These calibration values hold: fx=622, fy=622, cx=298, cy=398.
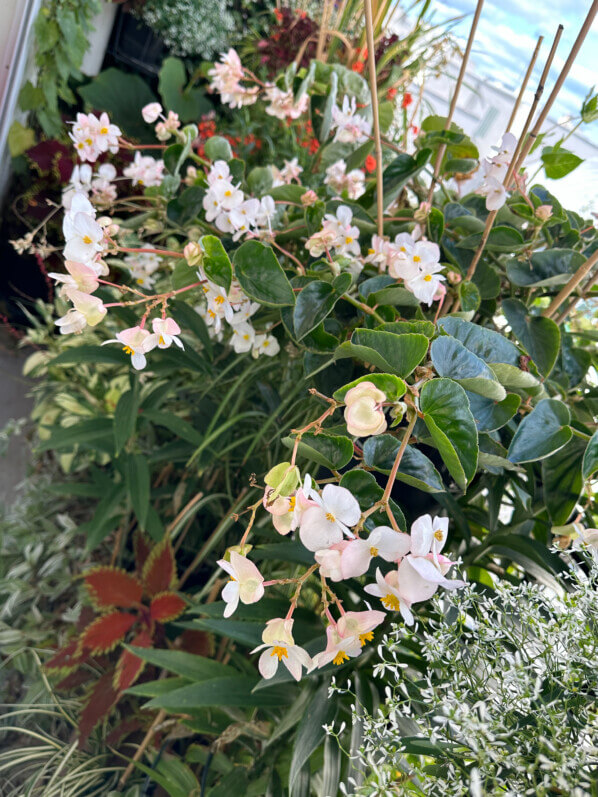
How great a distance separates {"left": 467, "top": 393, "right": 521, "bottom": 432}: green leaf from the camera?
0.49 metres

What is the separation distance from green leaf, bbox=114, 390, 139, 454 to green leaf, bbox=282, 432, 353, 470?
1.41 ft

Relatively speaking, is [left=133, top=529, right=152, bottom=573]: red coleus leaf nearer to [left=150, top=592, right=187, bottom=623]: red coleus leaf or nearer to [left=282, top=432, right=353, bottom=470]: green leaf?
[left=150, top=592, right=187, bottom=623]: red coleus leaf

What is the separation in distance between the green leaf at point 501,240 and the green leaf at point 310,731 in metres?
0.48

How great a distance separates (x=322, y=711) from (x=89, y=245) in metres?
0.49

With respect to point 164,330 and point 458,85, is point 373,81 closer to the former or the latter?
point 458,85

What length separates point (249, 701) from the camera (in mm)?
693

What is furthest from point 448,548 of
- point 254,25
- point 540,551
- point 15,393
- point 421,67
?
point 254,25

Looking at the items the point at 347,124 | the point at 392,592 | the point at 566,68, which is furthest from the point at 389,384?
the point at 347,124

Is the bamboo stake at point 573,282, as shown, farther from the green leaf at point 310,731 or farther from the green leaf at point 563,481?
the green leaf at point 310,731

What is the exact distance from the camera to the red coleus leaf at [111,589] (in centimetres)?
90

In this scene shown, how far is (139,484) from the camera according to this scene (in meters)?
0.90

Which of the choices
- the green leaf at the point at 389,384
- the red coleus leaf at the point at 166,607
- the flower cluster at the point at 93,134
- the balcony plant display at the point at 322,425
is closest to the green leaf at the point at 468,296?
the balcony plant display at the point at 322,425

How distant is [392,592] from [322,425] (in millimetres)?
203

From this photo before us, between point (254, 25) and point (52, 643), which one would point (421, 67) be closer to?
point (254, 25)
